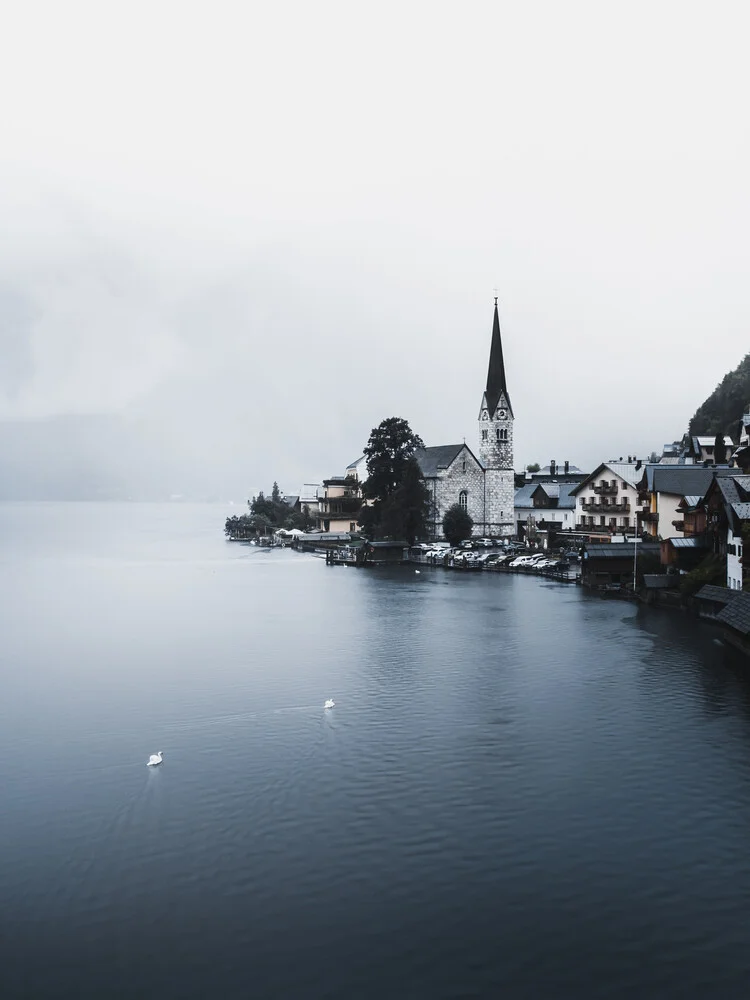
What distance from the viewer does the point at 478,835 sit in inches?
827

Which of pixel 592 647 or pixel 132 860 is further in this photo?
pixel 592 647

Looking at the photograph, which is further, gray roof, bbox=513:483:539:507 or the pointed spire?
the pointed spire

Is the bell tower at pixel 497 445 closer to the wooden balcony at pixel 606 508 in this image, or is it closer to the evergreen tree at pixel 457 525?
the evergreen tree at pixel 457 525

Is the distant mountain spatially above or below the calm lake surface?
above

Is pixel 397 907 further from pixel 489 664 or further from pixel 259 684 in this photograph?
pixel 489 664

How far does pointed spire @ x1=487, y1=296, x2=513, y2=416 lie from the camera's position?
414 ft

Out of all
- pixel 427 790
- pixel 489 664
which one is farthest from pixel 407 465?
pixel 427 790

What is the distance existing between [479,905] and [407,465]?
92.4m

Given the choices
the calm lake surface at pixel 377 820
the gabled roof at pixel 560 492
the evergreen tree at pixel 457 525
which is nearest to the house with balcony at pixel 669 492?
the calm lake surface at pixel 377 820

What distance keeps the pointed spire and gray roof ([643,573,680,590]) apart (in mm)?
66858

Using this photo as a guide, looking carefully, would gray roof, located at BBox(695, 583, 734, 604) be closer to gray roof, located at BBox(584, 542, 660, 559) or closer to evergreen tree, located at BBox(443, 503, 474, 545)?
gray roof, located at BBox(584, 542, 660, 559)

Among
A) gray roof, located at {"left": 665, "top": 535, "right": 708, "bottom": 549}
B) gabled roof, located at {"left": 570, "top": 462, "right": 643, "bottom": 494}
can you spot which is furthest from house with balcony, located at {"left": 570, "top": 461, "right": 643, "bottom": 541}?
gray roof, located at {"left": 665, "top": 535, "right": 708, "bottom": 549}

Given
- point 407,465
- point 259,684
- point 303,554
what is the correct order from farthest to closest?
1. point 303,554
2. point 407,465
3. point 259,684

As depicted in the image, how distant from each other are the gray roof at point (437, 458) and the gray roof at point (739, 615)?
263 feet
